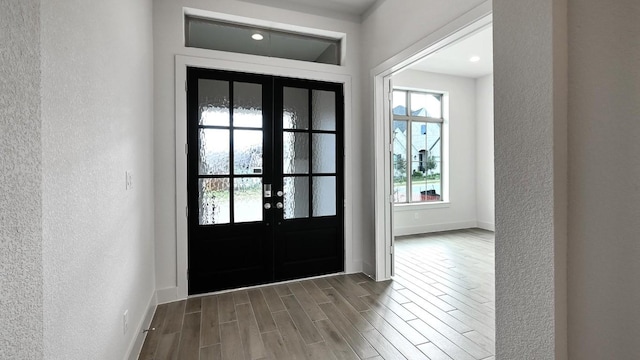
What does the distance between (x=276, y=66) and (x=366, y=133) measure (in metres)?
1.30

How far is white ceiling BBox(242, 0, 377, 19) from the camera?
129 inches

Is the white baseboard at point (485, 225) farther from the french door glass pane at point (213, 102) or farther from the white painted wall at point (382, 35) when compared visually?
the french door glass pane at point (213, 102)

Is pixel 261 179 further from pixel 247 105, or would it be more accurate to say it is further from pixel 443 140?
pixel 443 140

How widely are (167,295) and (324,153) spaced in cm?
224

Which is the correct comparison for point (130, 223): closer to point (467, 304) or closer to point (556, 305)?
point (556, 305)

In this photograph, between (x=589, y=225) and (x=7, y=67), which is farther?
(x=589, y=225)

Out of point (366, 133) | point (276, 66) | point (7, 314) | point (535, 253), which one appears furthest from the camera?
point (366, 133)

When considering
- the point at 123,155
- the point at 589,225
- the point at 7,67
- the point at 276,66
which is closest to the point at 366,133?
the point at 276,66

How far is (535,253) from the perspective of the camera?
993 millimetres

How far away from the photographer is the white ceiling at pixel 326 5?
3.27 meters

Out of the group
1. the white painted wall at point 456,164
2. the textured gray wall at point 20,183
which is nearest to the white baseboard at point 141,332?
the textured gray wall at point 20,183

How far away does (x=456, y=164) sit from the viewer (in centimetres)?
619

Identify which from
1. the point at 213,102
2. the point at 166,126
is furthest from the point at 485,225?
the point at 166,126

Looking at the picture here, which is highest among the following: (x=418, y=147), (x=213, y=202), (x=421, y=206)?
(x=418, y=147)
